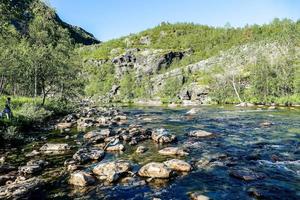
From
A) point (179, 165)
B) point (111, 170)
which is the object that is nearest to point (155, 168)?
point (179, 165)

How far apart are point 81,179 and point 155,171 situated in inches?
165

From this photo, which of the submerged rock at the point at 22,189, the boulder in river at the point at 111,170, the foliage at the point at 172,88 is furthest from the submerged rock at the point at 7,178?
the foliage at the point at 172,88

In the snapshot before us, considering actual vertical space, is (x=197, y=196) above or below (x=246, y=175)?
below

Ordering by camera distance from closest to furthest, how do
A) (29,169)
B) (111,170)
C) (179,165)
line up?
(111,170) → (29,169) → (179,165)

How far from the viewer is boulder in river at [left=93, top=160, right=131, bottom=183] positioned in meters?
18.1

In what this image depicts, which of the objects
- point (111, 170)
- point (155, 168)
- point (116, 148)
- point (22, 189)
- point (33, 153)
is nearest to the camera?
point (22, 189)

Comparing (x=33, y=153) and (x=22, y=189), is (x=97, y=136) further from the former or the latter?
(x=22, y=189)

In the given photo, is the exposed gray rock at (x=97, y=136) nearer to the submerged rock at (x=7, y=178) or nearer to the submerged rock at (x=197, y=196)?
the submerged rock at (x=7, y=178)

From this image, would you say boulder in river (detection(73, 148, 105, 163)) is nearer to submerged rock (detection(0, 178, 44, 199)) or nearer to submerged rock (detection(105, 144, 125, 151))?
submerged rock (detection(105, 144, 125, 151))

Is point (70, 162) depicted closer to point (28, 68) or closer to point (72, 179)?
point (72, 179)

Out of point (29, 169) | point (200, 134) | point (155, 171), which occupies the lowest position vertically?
point (29, 169)

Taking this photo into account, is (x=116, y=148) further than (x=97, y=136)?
No

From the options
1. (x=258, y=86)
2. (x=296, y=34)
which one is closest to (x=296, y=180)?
(x=258, y=86)

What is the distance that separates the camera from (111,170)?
19.0m
